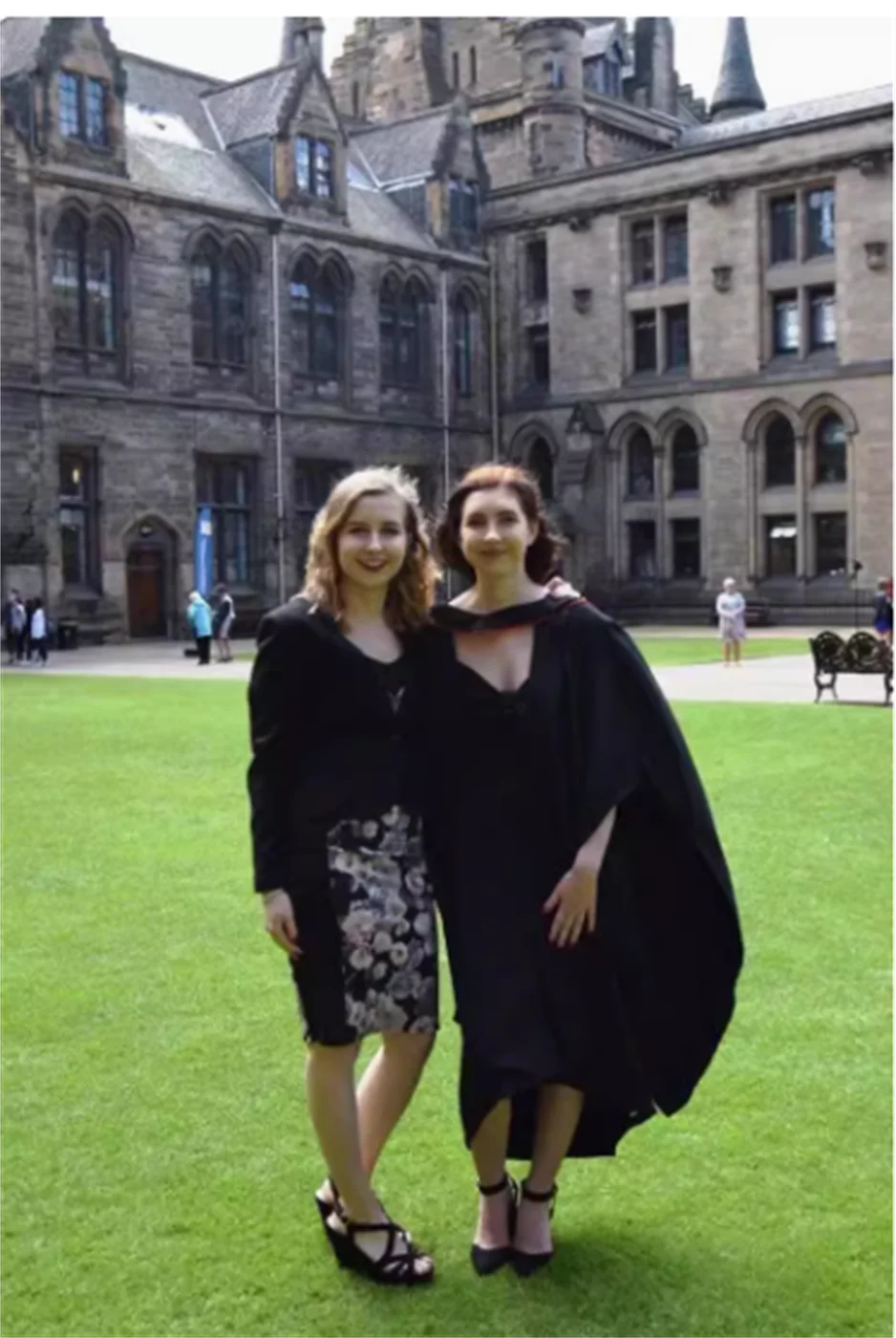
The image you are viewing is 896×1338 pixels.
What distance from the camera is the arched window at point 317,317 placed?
148ft

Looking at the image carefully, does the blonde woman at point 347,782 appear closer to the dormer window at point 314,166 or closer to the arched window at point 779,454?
the dormer window at point 314,166

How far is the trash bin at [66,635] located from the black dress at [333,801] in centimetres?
3483

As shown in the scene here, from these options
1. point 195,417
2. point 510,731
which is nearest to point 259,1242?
point 510,731

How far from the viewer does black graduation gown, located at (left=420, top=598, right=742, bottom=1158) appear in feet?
13.5

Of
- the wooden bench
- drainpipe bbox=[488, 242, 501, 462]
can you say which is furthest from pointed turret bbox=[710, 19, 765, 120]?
the wooden bench

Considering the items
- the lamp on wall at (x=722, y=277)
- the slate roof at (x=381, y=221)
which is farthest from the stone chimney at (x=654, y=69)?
the lamp on wall at (x=722, y=277)

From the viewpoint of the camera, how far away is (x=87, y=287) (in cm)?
4000

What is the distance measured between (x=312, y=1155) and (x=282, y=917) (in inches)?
64.1

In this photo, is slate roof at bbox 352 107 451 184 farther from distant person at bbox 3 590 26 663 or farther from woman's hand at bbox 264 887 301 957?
woman's hand at bbox 264 887 301 957

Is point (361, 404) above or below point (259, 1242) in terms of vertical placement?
above

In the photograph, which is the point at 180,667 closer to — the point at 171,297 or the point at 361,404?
the point at 171,297

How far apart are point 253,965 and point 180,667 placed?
75.8 feet

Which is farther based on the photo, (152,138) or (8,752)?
(152,138)

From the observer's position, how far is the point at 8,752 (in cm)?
1608
